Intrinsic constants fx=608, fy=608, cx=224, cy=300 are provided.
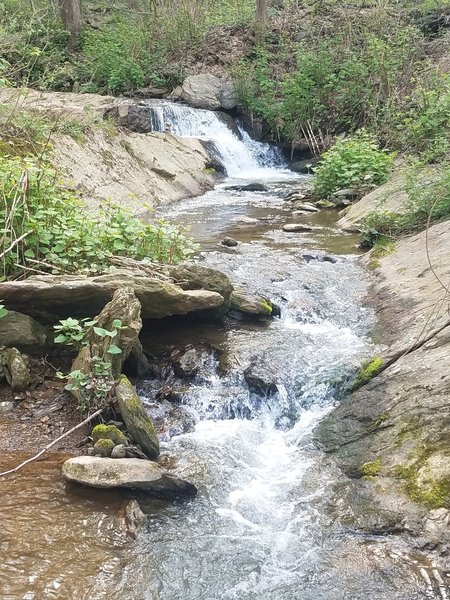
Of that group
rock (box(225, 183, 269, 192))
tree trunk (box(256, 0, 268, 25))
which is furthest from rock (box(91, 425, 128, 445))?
tree trunk (box(256, 0, 268, 25))

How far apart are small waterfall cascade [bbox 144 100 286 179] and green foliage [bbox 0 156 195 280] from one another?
9.42 m

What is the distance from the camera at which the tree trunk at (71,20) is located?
19.5 metres

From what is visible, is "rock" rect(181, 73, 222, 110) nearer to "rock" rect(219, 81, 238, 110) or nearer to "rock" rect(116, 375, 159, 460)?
"rock" rect(219, 81, 238, 110)

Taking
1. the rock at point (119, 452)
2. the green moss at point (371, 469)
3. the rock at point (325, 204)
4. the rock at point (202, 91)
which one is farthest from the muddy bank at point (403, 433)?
the rock at point (202, 91)

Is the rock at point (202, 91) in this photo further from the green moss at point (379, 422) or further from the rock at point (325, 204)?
the green moss at point (379, 422)

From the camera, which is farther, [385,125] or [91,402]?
[385,125]

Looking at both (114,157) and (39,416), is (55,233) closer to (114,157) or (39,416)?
(39,416)

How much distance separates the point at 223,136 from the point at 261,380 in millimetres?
12358

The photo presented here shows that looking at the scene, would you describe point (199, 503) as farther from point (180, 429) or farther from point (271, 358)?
point (271, 358)

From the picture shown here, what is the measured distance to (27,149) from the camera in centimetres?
932

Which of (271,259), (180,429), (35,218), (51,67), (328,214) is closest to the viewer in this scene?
(180,429)

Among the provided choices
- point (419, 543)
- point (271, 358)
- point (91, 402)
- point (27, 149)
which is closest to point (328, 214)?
point (27, 149)

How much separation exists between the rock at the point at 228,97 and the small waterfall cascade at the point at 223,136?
54cm

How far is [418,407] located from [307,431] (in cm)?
96
